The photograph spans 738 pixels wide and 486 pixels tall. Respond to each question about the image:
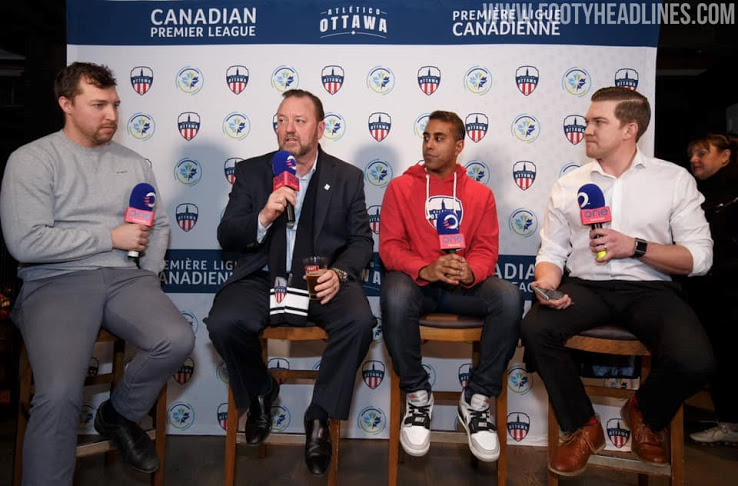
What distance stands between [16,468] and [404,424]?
1.50m

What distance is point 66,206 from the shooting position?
238 cm

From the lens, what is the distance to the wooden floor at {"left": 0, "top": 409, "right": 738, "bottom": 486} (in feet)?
8.33

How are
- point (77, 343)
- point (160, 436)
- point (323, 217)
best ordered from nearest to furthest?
1. point (77, 343)
2. point (160, 436)
3. point (323, 217)

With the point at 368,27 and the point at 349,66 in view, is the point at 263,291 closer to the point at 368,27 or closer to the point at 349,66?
the point at 349,66

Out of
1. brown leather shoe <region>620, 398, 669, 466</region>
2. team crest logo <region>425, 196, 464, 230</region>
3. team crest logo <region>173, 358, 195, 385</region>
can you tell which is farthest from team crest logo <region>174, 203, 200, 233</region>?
brown leather shoe <region>620, 398, 669, 466</region>

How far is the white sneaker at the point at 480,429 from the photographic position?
2314mm

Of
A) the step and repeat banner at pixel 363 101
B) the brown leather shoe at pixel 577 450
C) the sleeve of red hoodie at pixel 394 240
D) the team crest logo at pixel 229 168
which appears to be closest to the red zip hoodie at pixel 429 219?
the sleeve of red hoodie at pixel 394 240

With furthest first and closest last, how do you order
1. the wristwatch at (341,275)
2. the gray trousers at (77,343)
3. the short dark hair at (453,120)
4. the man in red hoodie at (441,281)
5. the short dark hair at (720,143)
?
1. the short dark hair at (720,143)
2. the short dark hair at (453,120)
3. the wristwatch at (341,275)
4. the man in red hoodie at (441,281)
5. the gray trousers at (77,343)

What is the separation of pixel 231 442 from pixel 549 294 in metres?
1.38

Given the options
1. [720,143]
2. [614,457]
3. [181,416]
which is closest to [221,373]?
[181,416]

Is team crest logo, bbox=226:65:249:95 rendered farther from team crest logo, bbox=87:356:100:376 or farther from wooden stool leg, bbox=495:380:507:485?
wooden stool leg, bbox=495:380:507:485

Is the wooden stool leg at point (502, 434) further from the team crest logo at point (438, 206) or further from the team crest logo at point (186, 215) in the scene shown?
the team crest logo at point (186, 215)

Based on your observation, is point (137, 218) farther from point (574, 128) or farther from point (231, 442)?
point (574, 128)

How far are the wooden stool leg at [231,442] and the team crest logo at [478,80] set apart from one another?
1.92m
